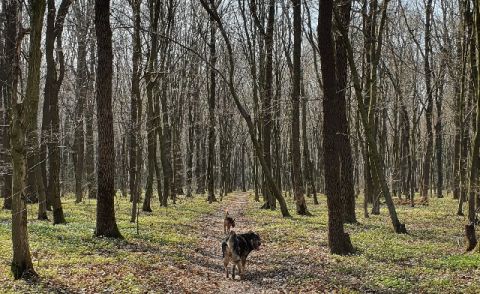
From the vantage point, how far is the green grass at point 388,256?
28.1ft

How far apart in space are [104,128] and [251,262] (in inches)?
228

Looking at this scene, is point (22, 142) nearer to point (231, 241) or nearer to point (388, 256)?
point (231, 241)

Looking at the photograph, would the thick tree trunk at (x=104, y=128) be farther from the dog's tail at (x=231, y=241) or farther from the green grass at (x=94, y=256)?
the dog's tail at (x=231, y=241)

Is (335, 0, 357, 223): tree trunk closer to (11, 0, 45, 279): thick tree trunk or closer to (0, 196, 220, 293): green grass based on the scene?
(0, 196, 220, 293): green grass

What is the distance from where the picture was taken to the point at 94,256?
10.6 m

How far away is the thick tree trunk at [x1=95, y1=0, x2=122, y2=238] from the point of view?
13102mm

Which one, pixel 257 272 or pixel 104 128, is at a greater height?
pixel 104 128

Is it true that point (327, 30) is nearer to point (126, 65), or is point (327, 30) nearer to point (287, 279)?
point (287, 279)

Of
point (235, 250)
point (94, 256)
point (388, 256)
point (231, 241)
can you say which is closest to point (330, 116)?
point (388, 256)

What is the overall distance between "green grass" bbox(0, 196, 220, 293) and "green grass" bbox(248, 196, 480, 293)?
3.24m

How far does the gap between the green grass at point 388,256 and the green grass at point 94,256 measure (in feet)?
10.6

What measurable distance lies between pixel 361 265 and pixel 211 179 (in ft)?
75.5

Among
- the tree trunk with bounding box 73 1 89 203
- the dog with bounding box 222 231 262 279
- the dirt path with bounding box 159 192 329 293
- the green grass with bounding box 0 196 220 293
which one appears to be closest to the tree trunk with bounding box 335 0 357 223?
the dirt path with bounding box 159 192 329 293

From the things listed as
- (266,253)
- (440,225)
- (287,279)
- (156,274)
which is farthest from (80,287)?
(440,225)
